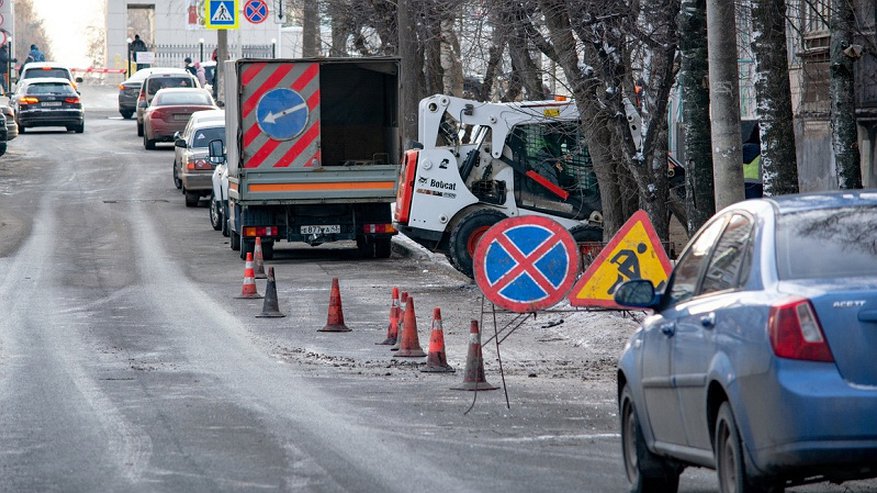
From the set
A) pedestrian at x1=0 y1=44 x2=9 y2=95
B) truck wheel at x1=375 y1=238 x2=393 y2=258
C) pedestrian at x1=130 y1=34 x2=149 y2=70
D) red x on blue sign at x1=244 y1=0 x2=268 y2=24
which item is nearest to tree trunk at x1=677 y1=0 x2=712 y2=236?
truck wheel at x1=375 y1=238 x2=393 y2=258

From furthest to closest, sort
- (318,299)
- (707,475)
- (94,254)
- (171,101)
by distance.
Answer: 1. (171,101)
2. (94,254)
3. (318,299)
4. (707,475)

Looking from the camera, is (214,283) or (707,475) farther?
(214,283)

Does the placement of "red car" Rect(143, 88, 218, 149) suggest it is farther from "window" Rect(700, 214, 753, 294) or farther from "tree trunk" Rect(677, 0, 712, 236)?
"window" Rect(700, 214, 753, 294)

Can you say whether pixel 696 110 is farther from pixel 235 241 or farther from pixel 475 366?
pixel 235 241

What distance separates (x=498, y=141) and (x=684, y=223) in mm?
2652

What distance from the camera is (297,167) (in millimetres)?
24125

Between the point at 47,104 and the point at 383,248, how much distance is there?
28.1m

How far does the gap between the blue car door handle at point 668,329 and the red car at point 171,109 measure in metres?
34.9

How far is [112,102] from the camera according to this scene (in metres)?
71.4

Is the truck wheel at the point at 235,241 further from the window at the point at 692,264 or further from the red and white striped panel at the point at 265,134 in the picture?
the window at the point at 692,264

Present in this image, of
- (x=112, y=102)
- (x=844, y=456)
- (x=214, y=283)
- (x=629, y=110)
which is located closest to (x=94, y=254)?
(x=214, y=283)

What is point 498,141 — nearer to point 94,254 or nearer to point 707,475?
point 94,254

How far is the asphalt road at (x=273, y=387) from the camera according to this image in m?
8.55

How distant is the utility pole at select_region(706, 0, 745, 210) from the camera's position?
14.2 m
